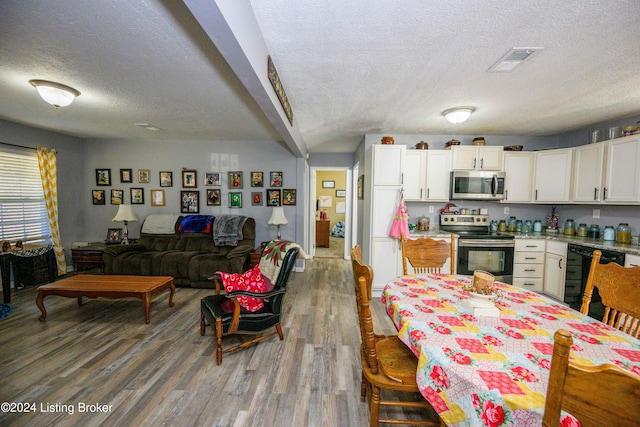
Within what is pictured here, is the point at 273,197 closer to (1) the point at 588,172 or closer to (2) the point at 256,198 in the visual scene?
(2) the point at 256,198

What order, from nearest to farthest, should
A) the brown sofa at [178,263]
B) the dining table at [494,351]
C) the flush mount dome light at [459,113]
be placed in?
the dining table at [494,351] < the flush mount dome light at [459,113] < the brown sofa at [178,263]

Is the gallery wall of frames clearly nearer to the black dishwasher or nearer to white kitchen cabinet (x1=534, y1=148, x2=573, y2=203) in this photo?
white kitchen cabinet (x1=534, y1=148, x2=573, y2=203)

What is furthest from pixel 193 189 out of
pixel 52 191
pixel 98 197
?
pixel 52 191

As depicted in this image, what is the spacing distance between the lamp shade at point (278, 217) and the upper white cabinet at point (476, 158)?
2776 millimetres

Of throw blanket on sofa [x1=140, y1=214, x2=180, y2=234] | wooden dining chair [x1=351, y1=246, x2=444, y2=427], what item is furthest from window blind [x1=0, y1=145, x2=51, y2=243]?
wooden dining chair [x1=351, y1=246, x2=444, y2=427]

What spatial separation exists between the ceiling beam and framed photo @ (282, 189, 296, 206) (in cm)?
281

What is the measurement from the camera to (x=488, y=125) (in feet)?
11.4

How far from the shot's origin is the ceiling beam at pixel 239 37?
108 cm

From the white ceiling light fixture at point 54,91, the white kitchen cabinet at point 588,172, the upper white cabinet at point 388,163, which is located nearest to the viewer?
the white ceiling light fixture at point 54,91

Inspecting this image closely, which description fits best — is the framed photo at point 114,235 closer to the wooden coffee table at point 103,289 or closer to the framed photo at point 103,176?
the framed photo at point 103,176

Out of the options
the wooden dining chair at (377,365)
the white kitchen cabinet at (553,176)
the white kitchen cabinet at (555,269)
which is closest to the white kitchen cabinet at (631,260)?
the white kitchen cabinet at (555,269)

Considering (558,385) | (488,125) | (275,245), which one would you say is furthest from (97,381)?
(488,125)

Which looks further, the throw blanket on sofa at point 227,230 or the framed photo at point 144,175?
the framed photo at point 144,175

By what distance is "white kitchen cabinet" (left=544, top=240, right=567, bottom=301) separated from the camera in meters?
3.17
